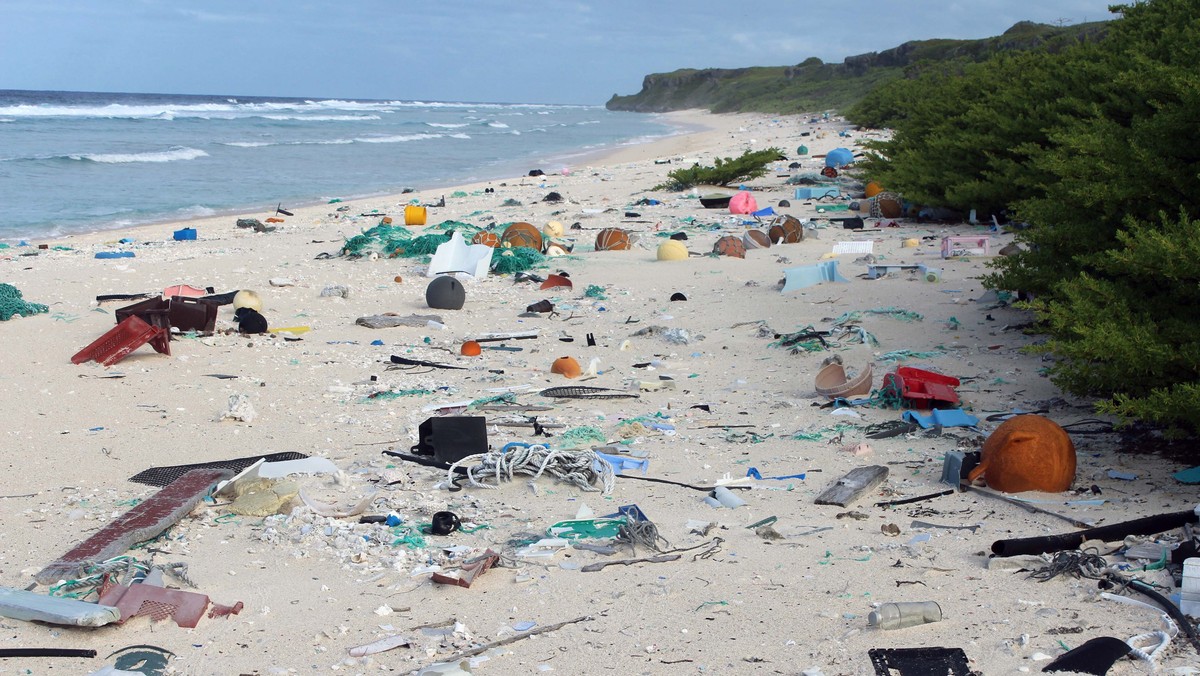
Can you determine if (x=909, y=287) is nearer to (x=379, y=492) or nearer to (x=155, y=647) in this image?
(x=379, y=492)

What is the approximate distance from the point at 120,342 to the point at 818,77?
6905cm

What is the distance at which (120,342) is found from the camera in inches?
253

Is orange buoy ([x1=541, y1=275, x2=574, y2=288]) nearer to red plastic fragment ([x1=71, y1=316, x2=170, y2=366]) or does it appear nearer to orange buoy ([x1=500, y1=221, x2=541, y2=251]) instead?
orange buoy ([x1=500, y1=221, x2=541, y2=251])

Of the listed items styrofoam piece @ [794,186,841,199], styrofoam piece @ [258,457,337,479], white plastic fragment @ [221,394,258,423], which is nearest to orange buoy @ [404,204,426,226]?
styrofoam piece @ [794,186,841,199]

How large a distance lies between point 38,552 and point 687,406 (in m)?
3.18

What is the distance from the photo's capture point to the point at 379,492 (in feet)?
13.8

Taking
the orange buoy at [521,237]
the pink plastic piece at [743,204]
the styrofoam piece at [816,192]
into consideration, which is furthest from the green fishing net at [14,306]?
the styrofoam piece at [816,192]

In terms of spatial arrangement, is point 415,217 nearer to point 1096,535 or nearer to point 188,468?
point 188,468

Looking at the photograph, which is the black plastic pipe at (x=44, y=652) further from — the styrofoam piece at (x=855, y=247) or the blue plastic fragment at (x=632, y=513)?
the styrofoam piece at (x=855, y=247)

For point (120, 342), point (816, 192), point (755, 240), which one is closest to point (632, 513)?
point (120, 342)

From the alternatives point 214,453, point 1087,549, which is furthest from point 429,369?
point 1087,549

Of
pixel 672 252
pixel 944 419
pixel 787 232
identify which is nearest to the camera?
pixel 944 419

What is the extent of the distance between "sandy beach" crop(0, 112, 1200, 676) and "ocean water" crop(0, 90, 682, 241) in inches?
292

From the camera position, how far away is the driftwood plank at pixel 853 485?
154 inches
